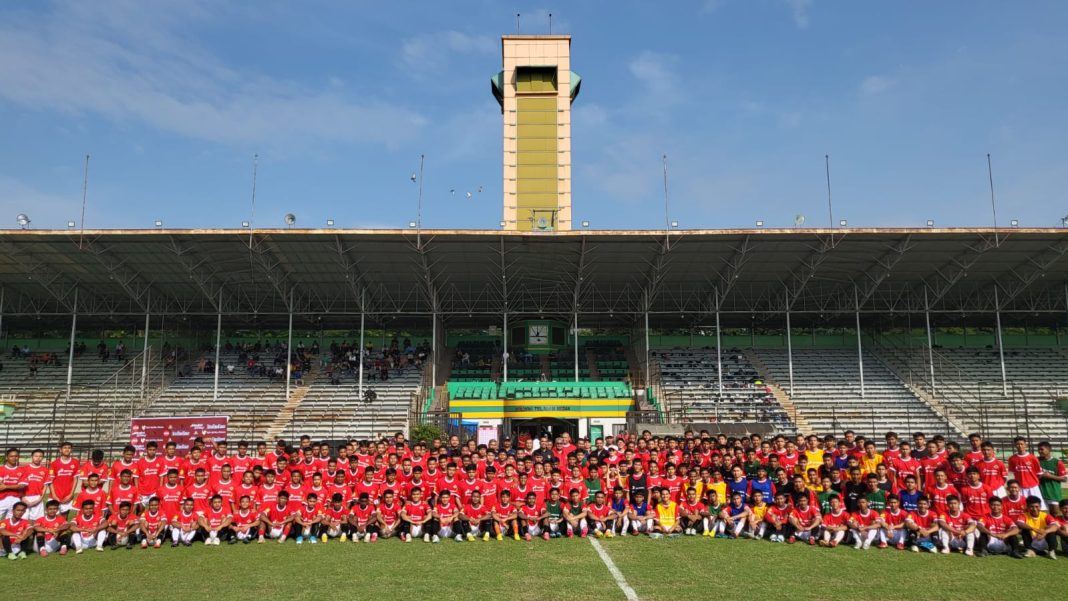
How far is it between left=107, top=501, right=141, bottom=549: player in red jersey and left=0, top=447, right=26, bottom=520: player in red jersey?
1679 mm

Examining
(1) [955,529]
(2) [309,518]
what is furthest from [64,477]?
(1) [955,529]

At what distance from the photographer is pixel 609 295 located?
3647 cm

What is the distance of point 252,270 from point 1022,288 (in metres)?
34.4

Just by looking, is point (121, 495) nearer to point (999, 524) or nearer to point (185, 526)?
point (185, 526)

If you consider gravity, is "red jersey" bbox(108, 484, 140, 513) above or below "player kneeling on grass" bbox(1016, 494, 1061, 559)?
above

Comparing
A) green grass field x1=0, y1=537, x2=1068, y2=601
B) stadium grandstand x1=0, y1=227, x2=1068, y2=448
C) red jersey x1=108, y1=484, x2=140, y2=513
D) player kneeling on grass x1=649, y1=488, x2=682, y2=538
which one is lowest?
green grass field x1=0, y1=537, x2=1068, y2=601

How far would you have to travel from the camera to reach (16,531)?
10742 mm

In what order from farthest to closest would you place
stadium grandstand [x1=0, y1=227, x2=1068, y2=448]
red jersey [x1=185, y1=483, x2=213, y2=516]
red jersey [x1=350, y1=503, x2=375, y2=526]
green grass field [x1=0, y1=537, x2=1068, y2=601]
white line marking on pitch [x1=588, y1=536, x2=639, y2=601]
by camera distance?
stadium grandstand [x1=0, y1=227, x2=1068, y2=448] → red jersey [x1=350, y1=503, x2=375, y2=526] → red jersey [x1=185, y1=483, x2=213, y2=516] → green grass field [x1=0, y1=537, x2=1068, y2=601] → white line marking on pitch [x1=588, y1=536, x2=639, y2=601]

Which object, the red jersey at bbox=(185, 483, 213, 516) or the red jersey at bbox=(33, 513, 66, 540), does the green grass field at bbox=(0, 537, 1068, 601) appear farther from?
the red jersey at bbox=(185, 483, 213, 516)

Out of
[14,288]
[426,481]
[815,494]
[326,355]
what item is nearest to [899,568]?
[815,494]

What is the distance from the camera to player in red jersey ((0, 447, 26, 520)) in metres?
11.7

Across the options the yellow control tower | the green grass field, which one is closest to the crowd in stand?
the green grass field

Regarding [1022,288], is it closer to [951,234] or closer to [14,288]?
[951,234]

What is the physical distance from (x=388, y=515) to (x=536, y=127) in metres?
33.5
